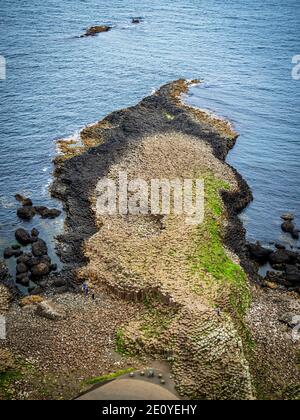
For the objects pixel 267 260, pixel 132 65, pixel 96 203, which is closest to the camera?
pixel 267 260

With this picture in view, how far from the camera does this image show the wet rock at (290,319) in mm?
38531

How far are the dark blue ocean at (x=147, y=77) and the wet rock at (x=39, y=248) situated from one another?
1.91 meters

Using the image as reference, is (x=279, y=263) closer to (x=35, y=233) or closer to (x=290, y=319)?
(x=290, y=319)

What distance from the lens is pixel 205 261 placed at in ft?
140

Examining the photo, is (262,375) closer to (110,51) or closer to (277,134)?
(277,134)

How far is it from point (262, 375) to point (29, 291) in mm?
22436

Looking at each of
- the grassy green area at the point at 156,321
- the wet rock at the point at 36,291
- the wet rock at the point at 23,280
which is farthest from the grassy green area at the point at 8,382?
the wet rock at the point at 23,280

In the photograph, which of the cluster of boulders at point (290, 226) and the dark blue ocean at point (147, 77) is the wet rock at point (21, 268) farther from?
the cluster of boulders at point (290, 226)

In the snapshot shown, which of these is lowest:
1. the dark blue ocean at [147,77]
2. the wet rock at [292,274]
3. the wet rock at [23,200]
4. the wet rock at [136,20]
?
the wet rock at [292,274]

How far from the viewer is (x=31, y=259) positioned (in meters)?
45.5

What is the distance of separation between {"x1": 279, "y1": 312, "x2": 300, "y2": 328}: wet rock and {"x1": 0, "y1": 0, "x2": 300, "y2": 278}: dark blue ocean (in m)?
13.8

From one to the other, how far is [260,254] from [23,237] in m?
26.3

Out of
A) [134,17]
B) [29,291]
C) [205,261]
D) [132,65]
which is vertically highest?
[134,17]

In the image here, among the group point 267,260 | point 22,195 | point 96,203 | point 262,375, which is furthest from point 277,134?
point 262,375
